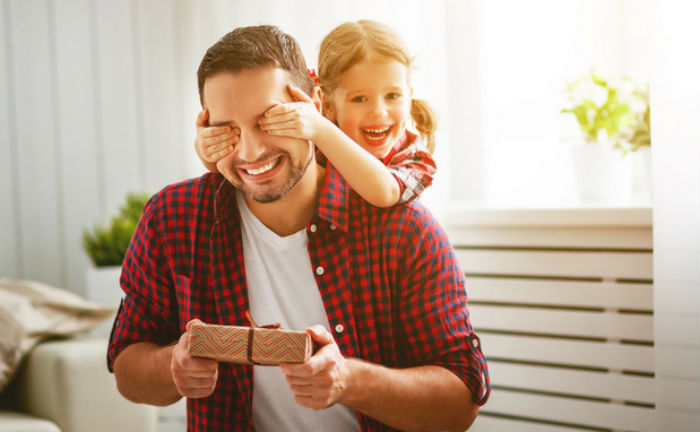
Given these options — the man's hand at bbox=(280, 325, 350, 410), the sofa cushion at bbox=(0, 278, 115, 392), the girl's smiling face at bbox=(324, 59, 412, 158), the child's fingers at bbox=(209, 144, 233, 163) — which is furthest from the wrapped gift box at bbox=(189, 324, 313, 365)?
the sofa cushion at bbox=(0, 278, 115, 392)

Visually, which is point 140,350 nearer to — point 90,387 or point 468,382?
point 468,382

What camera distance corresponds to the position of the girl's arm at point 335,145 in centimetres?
101

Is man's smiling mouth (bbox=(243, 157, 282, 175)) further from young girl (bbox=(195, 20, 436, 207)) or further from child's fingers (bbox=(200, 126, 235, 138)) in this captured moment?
young girl (bbox=(195, 20, 436, 207))

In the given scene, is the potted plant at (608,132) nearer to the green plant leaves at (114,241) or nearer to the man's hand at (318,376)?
the man's hand at (318,376)

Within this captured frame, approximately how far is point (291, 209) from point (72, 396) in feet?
3.25

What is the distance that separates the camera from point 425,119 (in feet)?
5.55

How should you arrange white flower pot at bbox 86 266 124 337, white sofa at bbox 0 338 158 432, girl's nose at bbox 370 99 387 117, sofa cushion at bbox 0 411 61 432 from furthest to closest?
white flower pot at bbox 86 266 124 337 < white sofa at bbox 0 338 158 432 < sofa cushion at bbox 0 411 61 432 < girl's nose at bbox 370 99 387 117

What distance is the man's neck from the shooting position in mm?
1174

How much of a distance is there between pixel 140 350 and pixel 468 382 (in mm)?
551

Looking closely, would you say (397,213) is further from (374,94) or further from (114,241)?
(114,241)

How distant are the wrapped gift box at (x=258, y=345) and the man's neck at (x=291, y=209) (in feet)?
1.12

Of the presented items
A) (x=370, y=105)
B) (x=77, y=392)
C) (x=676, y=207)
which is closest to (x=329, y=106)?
(x=370, y=105)

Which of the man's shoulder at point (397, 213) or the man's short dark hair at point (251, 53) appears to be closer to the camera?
the man's short dark hair at point (251, 53)

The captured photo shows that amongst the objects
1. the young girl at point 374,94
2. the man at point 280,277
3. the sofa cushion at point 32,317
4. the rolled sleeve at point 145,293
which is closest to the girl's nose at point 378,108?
the young girl at point 374,94
